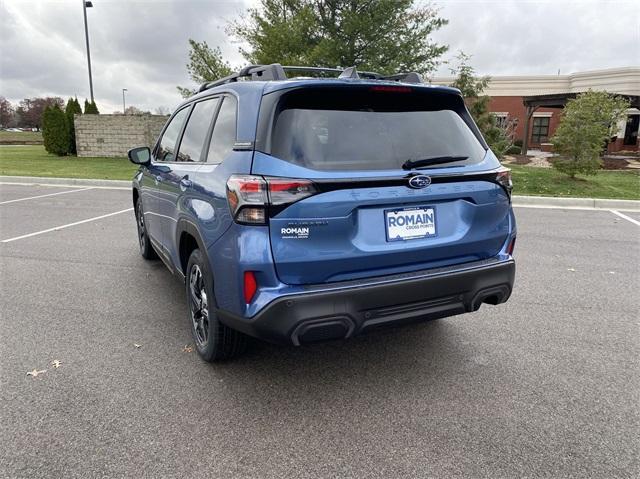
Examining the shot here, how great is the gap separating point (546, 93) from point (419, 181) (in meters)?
33.8

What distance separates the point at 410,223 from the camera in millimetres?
2572

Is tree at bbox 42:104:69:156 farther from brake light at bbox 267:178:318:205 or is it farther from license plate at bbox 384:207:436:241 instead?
license plate at bbox 384:207:436:241

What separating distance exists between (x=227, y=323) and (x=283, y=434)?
0.67 metres

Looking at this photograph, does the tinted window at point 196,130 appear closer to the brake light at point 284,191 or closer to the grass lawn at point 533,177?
the brake light at point 284,191

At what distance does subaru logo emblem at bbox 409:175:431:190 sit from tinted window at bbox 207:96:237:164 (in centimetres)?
103

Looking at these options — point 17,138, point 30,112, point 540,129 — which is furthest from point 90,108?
point 30,112

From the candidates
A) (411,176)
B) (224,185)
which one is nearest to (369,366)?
(411,176)

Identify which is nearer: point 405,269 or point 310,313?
point 310,313

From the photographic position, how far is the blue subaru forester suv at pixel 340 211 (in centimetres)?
234

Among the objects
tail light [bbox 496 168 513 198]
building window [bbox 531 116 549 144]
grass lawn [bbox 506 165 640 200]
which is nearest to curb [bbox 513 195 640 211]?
grass lawn [bbox 506 165 640 200]

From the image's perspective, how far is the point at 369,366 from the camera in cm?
310

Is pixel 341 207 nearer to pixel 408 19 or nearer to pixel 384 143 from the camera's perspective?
pixel 384 143

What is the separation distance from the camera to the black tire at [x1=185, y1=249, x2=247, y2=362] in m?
2.84

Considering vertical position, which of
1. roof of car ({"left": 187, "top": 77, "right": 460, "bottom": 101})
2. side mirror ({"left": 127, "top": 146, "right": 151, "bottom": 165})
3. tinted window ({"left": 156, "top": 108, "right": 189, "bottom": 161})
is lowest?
side mirror ({"left": 127, "top": 146, "right": 151, "bottom": 165})
